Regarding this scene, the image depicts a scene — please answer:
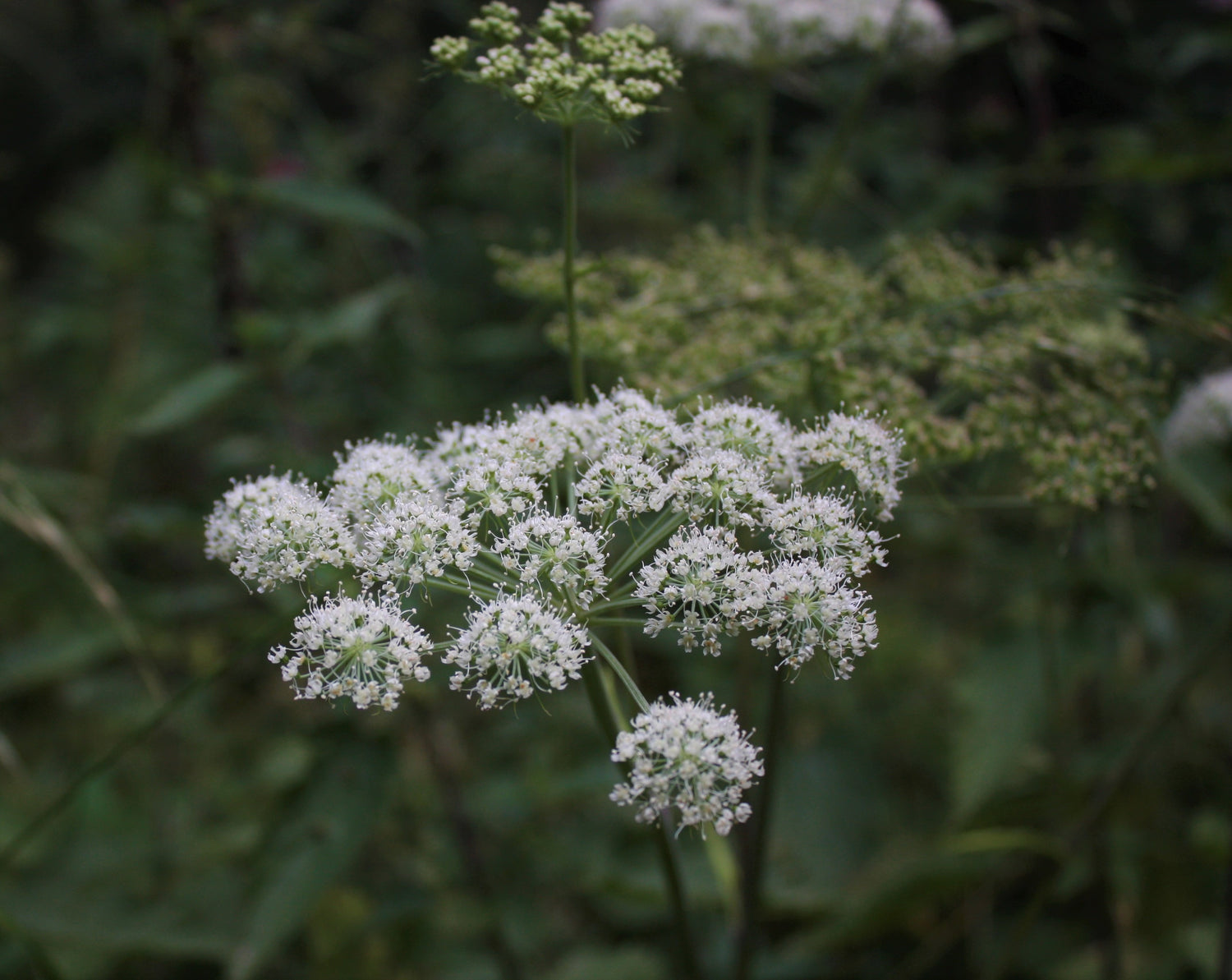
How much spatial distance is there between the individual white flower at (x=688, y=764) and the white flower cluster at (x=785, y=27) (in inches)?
108

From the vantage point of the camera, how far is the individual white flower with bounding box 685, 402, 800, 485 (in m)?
1.78

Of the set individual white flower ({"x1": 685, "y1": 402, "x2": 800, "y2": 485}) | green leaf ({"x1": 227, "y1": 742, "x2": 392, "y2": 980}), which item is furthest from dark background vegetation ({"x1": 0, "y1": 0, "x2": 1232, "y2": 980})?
individual white flower ({"x1": 685, "y1": 402, "x2": 800, "y2": 485})

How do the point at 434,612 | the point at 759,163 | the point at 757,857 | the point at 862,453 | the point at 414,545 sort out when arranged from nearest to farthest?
the point at 414,545 → the point at 862,453 → the point at 757,857 → the point at 434,612 → the point at 759,163

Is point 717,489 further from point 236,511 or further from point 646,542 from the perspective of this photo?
point 236,511

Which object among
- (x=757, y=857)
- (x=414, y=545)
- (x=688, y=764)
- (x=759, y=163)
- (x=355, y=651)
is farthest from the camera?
(x=759, y=163)

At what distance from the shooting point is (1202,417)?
2947mm

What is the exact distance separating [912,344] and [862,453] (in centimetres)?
65

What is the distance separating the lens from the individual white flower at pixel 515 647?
1487mm

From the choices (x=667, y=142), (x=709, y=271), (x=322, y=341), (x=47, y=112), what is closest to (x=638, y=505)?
(x=709, y=271)

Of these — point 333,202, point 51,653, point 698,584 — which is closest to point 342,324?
point 333,202

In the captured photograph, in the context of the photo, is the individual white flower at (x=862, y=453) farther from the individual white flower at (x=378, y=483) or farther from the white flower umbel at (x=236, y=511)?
the white flower umbel at (x=236, y=511)

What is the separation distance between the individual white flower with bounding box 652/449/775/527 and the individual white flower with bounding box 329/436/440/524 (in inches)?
18.5

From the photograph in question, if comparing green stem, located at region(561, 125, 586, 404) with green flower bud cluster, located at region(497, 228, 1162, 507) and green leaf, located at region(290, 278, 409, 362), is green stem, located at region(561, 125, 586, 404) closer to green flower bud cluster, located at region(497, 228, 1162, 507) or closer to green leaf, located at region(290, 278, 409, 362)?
green flower bud cluster, located at region(497, 228, 1162, 507)

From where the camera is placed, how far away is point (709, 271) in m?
2.61
